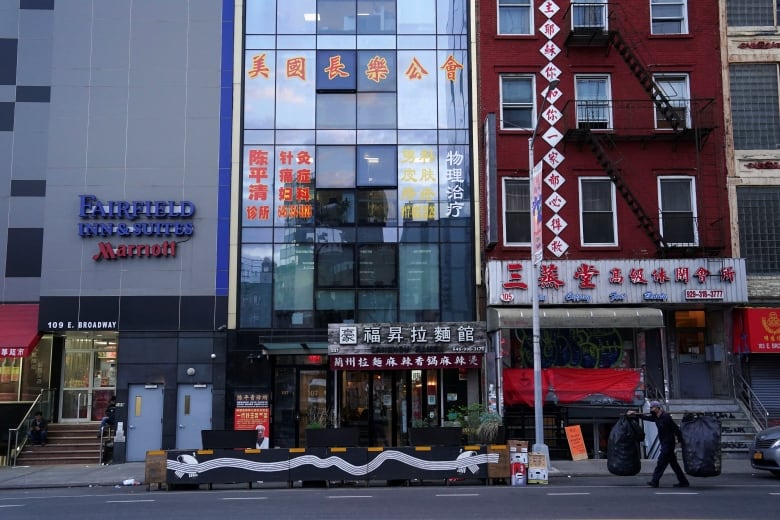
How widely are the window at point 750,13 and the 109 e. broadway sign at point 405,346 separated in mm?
13553

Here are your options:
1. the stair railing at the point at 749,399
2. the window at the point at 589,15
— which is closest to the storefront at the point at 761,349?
the stair railing at the point at 749,399

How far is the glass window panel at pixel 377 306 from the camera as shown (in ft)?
80.9

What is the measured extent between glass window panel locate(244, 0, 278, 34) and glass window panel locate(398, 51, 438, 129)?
4.55 metres

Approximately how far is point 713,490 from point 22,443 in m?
19.9

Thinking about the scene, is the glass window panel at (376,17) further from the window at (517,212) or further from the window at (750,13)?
the window at (750,13)

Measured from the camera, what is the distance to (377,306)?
81.2 feet

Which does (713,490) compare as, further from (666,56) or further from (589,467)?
(666,56)

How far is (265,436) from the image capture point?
77.9 ft

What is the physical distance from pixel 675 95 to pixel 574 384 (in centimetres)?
1039

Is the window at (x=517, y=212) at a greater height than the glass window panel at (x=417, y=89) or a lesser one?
lesser

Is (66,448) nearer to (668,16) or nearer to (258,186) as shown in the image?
(258,186)

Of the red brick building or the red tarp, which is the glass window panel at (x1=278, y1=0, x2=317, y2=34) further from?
the red tarp

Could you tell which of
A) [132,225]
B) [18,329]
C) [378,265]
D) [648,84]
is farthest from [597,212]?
[18,329]

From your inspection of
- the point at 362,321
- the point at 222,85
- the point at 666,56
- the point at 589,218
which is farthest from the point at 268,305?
the point at 666,56
